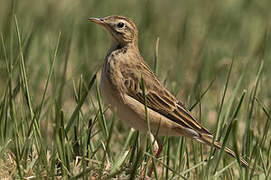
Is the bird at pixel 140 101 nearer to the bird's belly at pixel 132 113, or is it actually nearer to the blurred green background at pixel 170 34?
the bird's belly at pixel 132 113

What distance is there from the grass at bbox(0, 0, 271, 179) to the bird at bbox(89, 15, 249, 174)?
0.17m

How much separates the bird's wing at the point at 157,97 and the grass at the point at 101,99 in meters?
0.28

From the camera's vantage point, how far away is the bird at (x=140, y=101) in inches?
224

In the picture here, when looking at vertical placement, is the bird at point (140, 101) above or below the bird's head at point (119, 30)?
below

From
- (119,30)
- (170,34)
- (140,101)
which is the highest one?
(119,30)

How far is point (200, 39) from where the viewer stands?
10.6 metres

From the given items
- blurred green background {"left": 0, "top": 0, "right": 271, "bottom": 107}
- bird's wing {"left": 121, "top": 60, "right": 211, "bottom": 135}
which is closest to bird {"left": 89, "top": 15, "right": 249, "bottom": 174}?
bird's wing {"left": 121, "top": 60, "right": 211, "bottom": 135}

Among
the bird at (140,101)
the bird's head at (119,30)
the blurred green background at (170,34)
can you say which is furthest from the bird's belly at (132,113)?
the blurred green background at (170,34)

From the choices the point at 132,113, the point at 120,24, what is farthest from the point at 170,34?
the point at 132,113

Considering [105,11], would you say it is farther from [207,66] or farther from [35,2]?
[207,66]

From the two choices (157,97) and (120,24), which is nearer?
(157,97)

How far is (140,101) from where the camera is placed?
591 centimetres

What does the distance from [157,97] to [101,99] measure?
111 centimetres

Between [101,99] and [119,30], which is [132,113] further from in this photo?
[101,99]
